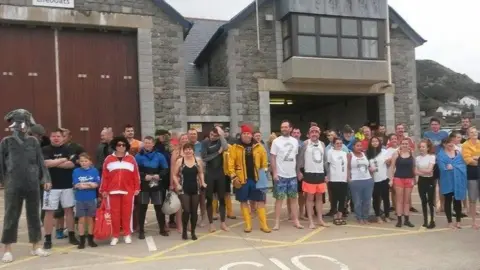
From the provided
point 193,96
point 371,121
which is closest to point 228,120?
point 193,96

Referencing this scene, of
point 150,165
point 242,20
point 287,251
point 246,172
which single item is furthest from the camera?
point 242,20

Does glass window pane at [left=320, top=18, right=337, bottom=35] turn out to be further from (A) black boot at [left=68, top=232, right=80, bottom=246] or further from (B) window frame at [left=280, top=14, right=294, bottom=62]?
(A) black boot at [left=68, top=232, right=80, bottom=246]

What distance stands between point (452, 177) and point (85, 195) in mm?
5933

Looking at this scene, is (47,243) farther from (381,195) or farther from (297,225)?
(381,195)

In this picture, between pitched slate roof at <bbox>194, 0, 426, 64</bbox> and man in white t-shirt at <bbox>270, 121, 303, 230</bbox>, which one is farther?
pitched slate roof at <bbox>194, 0, 426, 64</bbox>

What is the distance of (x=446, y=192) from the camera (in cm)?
743

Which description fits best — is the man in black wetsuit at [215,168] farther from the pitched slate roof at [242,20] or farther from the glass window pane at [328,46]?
the glass window pane at [328,46]

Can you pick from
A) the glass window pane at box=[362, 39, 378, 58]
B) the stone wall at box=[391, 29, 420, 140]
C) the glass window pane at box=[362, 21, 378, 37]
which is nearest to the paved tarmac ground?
the glass window pane at box=[362, 39, 378, 58]

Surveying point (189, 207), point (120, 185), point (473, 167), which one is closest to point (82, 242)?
point (120, 185)

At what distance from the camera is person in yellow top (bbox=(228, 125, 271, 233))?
7262 mm

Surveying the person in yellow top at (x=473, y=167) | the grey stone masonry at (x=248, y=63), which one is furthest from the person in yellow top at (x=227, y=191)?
the grey stone masonry at (x=248, y=63)

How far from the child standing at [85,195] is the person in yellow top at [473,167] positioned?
6.10 meters

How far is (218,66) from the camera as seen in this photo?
16.9 metres

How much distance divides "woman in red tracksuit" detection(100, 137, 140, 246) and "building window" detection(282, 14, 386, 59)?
994 centimetres
